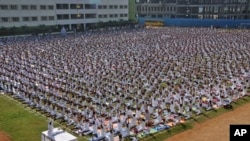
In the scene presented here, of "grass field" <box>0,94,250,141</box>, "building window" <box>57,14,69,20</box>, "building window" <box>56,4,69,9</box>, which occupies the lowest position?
"grass field" <box>0,94,250,141</box>

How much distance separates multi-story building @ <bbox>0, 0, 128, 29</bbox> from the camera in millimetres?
81812

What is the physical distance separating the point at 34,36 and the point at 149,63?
48997 mm

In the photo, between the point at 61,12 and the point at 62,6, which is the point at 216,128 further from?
the point at 62,6

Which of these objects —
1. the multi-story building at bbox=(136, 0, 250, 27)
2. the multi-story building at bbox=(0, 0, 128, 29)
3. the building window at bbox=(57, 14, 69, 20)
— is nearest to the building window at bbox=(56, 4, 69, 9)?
the multi-story building at bbox=(0, 0, 128, 29)

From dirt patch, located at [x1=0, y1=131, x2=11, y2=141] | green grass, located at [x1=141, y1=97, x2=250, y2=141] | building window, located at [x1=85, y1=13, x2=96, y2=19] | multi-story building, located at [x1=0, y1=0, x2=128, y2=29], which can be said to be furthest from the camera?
building window, located at [x1=85, y1=13, x2=96, y2=19]

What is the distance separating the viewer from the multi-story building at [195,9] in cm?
11338

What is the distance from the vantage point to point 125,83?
3306cm

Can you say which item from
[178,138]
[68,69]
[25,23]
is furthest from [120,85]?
[25,23]

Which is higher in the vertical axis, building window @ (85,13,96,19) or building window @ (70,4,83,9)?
building window @ (70,4,83,9)

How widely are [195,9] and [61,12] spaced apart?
191ft

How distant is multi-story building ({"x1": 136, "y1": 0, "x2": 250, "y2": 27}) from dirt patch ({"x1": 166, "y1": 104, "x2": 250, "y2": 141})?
90099 mm

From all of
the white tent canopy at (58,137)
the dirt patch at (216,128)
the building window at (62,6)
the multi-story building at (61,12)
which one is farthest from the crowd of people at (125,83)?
the building window at (62,6)

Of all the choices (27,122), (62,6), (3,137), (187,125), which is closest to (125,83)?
(187,125)

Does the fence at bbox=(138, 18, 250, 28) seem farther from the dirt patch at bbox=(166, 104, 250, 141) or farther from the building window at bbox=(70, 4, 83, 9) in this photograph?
the dirt patch at bbox=(166, 104, 250, 141)
